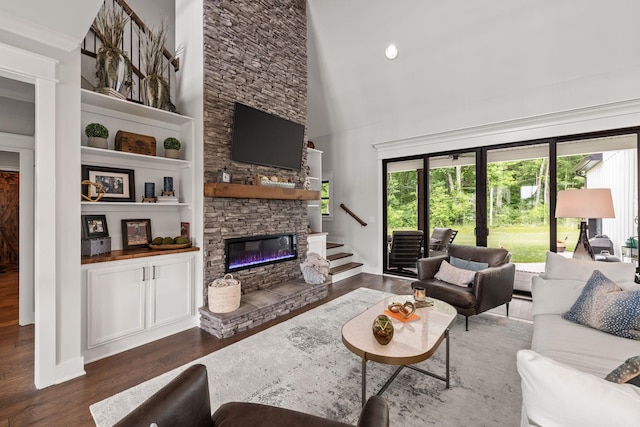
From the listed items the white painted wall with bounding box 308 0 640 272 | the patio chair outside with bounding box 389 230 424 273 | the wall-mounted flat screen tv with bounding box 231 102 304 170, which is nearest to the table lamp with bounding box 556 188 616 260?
the white painted wall with bounding box 308 0 640 272

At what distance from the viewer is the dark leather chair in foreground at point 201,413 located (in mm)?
1024

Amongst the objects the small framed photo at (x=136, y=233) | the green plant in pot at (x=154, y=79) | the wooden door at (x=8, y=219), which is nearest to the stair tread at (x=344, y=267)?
the small framed photo at (x=136, y=233)

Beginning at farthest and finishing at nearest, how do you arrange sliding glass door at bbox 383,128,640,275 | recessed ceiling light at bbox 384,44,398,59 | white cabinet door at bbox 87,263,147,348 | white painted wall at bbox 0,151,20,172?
1. recessed ceiling light at bbox 384,44,398,59
2. white painted wall at bbox 0,151,20,172
3. sliding glass door at bbox 383,128,640,275
4. white cabinet door at bbox 87,263,147,348

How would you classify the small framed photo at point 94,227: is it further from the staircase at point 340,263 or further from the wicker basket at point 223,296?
A: the staircase at point 340,263

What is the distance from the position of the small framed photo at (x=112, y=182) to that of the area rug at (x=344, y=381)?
1.85m

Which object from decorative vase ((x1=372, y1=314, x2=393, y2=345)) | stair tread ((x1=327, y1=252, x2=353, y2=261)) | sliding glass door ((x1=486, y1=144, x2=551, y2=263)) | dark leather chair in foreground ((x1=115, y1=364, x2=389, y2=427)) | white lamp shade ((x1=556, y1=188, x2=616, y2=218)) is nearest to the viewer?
dark leather chair in foreground ((x1=115, y1=364, x2=389, y2=427))

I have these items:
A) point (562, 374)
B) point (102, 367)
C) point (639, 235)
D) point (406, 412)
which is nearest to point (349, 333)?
point (406, 412)

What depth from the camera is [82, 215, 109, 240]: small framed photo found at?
2.74 m

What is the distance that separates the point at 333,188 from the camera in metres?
6.53

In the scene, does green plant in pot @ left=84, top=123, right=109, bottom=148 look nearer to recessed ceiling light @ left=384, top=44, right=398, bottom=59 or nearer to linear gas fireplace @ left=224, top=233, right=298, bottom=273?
linear gas fireplace @ left=224, top=233, right=298, bottom=273

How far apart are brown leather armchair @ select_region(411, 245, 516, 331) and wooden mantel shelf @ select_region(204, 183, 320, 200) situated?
1.99 m

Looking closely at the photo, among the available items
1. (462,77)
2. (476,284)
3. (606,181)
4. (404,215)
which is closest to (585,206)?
(476,284)

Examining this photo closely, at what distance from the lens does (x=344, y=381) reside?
2.19 meters

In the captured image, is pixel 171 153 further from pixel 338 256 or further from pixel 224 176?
pixel 338 256
